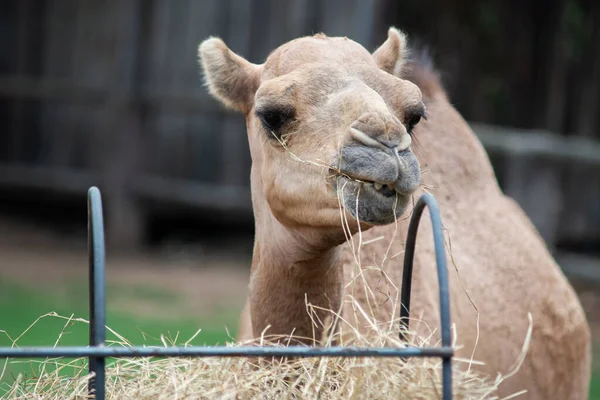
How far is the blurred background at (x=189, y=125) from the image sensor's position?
9.01 metres

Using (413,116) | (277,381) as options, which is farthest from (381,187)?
(277,381)

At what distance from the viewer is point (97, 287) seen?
225cm

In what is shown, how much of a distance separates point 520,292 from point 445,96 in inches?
45.9

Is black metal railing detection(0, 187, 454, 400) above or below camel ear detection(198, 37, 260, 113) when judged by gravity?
below

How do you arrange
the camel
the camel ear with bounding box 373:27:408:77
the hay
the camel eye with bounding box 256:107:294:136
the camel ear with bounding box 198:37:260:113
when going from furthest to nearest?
the camel ear with bounding box 373:27:408:77
the camel ear with bounding box 198:37:260:113
the camel eye with bounding box 256:107:294:136
the camel
the hay

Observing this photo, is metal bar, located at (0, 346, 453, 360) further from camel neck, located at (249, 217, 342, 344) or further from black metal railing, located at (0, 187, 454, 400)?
camel neck, located at (249, 217, 342, 344)

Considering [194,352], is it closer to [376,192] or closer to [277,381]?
[277,381]

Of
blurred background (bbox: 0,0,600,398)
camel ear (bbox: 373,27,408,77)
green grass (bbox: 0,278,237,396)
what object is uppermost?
camel ear (bbox: 373,27,408,77)

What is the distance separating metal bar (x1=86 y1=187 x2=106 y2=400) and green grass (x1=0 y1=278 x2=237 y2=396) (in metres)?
4.68

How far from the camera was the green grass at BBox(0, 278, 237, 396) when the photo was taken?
288 inches

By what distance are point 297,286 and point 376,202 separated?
68cm

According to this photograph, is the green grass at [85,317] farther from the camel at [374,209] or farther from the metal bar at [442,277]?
the metal bar at [442,277]

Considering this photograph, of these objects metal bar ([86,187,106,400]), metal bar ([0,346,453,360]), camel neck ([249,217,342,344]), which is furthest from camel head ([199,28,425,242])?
metal bar ([86,187,106,400])

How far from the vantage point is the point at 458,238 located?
14.2 feet
